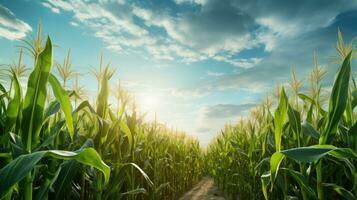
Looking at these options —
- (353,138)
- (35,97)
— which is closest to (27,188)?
(35,97)

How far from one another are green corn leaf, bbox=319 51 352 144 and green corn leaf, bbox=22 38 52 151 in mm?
1839

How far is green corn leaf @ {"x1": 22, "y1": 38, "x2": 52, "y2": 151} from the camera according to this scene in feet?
4.92

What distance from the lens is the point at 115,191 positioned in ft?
8.35

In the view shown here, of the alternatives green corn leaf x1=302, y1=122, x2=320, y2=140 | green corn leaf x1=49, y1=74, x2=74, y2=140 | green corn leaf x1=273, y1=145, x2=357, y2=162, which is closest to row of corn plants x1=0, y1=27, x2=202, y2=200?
green corn leaf x1=49, y1=74, x2=74, y2=140

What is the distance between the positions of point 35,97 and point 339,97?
6.34 feet

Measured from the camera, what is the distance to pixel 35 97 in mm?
1531

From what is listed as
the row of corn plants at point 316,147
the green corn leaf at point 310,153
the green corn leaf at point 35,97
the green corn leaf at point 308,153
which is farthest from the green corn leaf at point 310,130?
the green corn leaf at point 35,97

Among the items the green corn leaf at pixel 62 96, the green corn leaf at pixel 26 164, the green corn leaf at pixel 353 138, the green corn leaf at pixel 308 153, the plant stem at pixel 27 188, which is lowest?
the plant stem at pixel 27 188

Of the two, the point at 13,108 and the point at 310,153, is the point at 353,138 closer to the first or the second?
the point at 310,153

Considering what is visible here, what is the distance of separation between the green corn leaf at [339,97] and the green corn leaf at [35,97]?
6.03 ft

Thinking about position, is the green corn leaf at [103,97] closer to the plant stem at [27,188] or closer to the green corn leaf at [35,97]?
the green corn leaf at [35,97]

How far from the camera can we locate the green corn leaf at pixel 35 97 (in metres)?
1.50

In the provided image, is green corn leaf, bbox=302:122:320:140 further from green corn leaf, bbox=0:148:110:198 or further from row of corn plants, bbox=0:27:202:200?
green corn leaf, bbox=0:148:110:198

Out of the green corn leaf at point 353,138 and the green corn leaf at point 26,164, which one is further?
the green corn leaf at point 353,138
